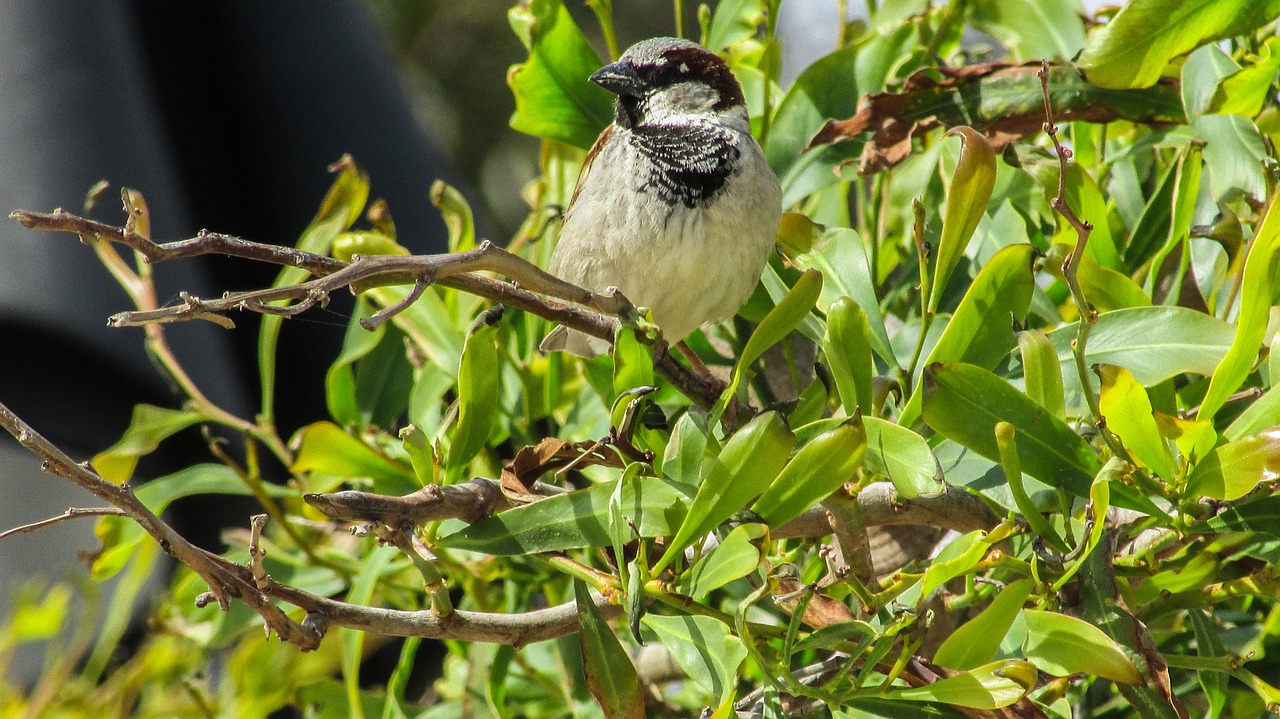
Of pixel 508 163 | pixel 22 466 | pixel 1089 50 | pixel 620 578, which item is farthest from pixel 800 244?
pixel 508 163

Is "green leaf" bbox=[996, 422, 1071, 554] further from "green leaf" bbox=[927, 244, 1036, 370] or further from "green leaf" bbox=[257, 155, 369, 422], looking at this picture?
"green leaf" bbox=[257, 155, 369, 422]

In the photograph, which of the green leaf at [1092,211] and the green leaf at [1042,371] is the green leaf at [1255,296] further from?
the green leaf at [1092,211]

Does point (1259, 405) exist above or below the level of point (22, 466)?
above

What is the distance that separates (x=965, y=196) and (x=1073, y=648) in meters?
0.28

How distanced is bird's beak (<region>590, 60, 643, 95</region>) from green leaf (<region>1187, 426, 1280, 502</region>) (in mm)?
749

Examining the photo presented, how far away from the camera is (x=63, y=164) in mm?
2031

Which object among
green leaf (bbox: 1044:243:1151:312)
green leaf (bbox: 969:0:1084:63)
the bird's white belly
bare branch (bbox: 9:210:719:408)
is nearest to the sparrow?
the bird's white belly

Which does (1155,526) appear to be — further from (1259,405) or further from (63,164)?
(63,164)

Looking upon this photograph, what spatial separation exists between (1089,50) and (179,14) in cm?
213

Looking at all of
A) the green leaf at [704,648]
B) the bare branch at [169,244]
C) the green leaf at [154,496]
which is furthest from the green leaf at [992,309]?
the green leaf at [154,496]

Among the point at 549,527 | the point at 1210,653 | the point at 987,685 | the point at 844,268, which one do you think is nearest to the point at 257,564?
the point at 549,527

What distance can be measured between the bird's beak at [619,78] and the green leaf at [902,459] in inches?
25.8

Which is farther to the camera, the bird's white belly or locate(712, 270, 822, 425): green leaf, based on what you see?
the bird's white belly

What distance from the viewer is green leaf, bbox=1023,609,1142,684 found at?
0.61 m
